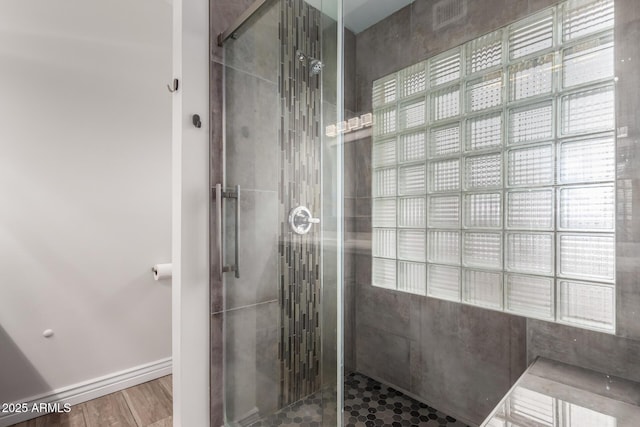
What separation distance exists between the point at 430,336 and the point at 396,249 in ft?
1.72

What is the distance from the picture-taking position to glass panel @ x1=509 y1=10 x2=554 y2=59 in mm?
1440

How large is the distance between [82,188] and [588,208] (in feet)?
8.56

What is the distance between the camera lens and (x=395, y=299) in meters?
1.92

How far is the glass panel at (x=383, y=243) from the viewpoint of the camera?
1974mm

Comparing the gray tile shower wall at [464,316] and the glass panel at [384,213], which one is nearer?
the gray tile shower wall at [464,316]

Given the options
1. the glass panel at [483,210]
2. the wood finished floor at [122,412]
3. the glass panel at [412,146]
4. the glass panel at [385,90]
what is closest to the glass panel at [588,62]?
the glass panel at [483,210]

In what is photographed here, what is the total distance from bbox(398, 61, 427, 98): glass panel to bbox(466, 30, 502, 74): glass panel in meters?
0.24

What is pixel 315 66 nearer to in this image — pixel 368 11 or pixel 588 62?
pixel 368 11

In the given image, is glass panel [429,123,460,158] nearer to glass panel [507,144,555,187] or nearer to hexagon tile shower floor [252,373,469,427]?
glass panel [507,144,555,187]

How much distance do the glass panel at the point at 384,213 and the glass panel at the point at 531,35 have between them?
96 cm

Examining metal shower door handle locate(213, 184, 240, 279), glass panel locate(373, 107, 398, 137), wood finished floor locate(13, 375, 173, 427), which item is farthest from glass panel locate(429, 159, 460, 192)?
wood finished floor locate(13, 375, 173, 427)

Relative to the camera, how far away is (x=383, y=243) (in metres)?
1.98

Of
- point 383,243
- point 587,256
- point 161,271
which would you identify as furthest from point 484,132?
point 161,271

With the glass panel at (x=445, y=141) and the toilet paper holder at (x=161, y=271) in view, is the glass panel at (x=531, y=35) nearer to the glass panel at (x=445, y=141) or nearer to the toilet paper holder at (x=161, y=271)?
the glass panel at (x=445, y=141)
